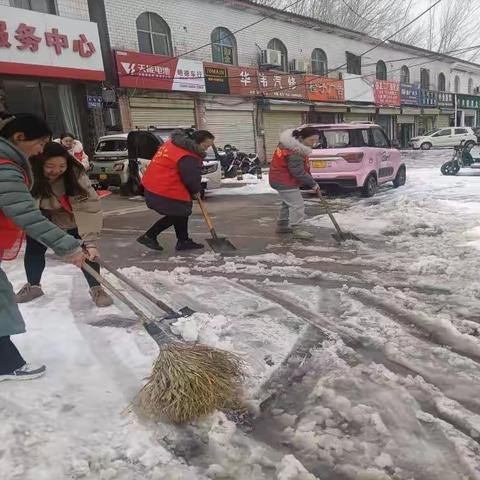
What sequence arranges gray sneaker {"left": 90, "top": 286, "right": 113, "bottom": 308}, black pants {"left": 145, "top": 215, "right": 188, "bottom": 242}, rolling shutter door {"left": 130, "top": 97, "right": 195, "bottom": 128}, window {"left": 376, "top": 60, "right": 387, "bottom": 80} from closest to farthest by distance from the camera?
gray sneaker {"left": 90, "top": 286, "right": 113, "bottom": 308}, black pants {"left": 145, "top": 215, "right": 188, "bottom": 242}, rolling shutter door {"left": 130, "top": 97, "right": 195, "bottom": 128}, window {"left": 376, "top": 60, "right": 387, "bottom": 80}

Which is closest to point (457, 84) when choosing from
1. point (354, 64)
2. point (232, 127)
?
point (354, 64)

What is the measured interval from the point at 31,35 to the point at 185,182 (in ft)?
30.9

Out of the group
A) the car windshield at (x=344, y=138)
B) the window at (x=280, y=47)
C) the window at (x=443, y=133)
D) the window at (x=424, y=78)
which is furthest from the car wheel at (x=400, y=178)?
the window at (x=424, y=78)

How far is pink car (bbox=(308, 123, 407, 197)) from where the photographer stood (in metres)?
9.30

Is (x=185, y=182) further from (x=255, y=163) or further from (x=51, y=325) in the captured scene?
(x=255, y=163)

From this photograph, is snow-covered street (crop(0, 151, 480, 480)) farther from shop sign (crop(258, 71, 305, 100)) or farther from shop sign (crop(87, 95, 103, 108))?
shop sign (crop(258, 71, 305, 100))

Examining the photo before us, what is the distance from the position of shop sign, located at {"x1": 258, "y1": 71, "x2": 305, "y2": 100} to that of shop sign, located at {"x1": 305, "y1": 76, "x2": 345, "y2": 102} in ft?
1.81

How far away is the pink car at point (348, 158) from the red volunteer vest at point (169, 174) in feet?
15.0

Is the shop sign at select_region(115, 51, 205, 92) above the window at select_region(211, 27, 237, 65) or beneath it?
beneath

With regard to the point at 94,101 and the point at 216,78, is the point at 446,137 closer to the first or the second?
the point at 216,78

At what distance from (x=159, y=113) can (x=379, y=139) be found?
8.85 meters

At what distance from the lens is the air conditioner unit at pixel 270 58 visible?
781 inches

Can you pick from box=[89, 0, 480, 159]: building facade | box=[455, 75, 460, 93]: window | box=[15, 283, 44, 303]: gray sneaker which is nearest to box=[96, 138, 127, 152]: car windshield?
box=[89, 0, 480, 159]: building facade

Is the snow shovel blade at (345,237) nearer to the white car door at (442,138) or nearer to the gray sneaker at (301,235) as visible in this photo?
the gray sneaker at (301,235)
